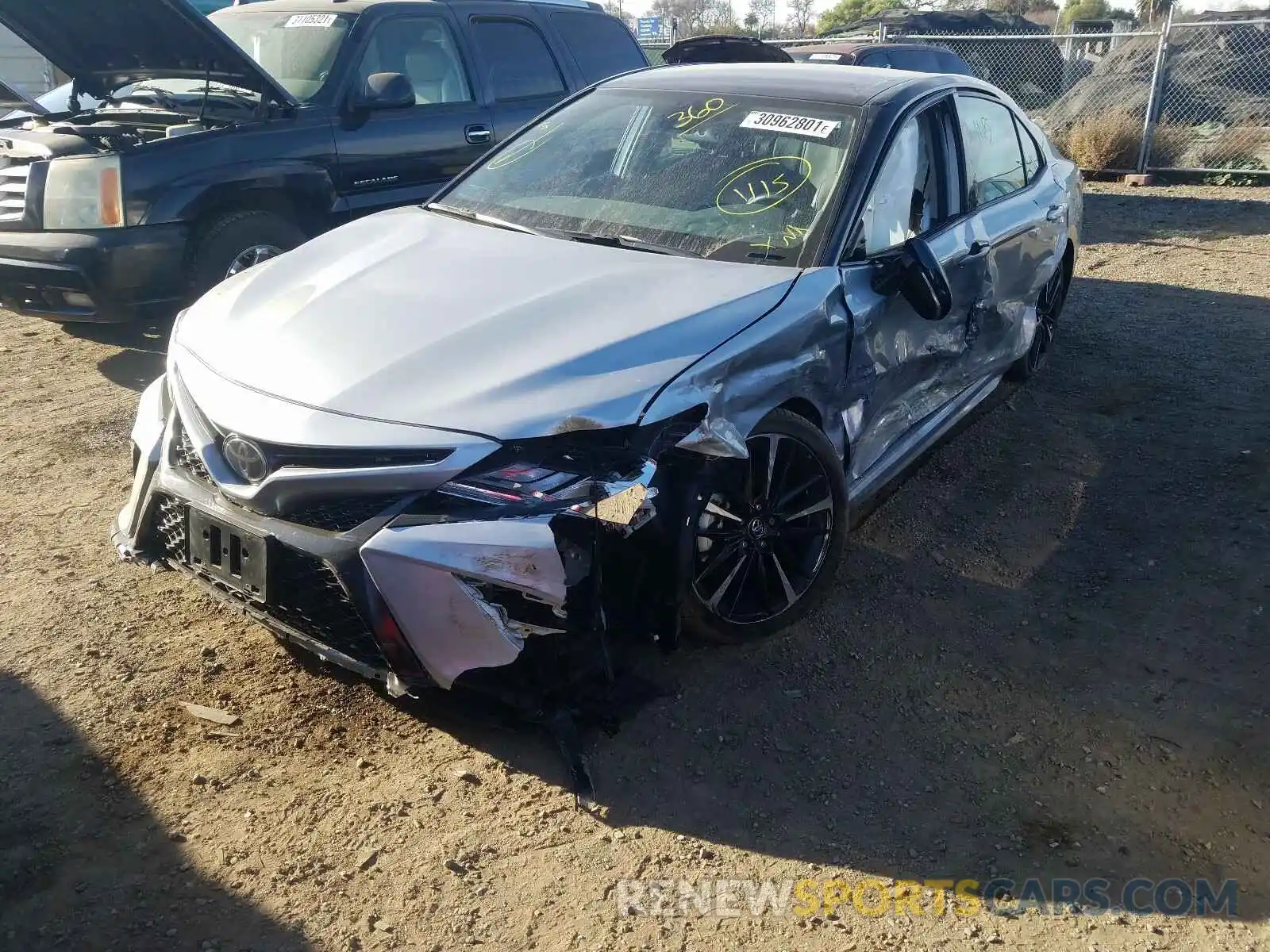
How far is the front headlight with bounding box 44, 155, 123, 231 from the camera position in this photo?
528 centimetres

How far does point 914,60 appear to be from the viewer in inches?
475

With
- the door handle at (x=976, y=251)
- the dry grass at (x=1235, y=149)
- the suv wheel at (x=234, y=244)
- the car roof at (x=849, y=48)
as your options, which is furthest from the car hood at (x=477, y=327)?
the dry grass at (x=1235, y=149)

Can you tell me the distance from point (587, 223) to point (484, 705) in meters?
1.73

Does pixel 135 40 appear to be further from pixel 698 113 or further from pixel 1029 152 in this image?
pixel 1029 152

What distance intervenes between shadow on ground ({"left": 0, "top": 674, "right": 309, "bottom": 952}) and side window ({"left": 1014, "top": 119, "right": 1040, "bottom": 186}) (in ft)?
15.3

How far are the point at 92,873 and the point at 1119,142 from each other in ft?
46.0

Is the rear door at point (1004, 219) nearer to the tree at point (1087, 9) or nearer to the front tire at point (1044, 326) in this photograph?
the front tire at point (1044, 326)

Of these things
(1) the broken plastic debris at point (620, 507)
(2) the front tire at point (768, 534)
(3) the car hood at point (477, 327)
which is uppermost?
(3) the car hood at point (477, 327)

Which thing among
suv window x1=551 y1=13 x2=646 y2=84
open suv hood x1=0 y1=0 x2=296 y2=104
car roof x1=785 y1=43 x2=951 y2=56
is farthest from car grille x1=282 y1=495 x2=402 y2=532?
car roof x1=785 y1=43 x2=951 y2=56

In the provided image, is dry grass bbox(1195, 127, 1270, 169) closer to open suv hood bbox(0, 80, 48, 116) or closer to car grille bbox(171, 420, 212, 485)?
open suv hood bbox(0, 80, 48, 116)

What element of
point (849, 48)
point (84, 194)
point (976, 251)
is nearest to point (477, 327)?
point (976, 251)

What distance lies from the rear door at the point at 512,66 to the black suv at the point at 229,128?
0.01 m

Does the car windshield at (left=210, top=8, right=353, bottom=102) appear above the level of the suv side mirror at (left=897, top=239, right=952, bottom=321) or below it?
above

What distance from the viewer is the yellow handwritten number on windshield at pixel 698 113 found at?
13.1 ft
